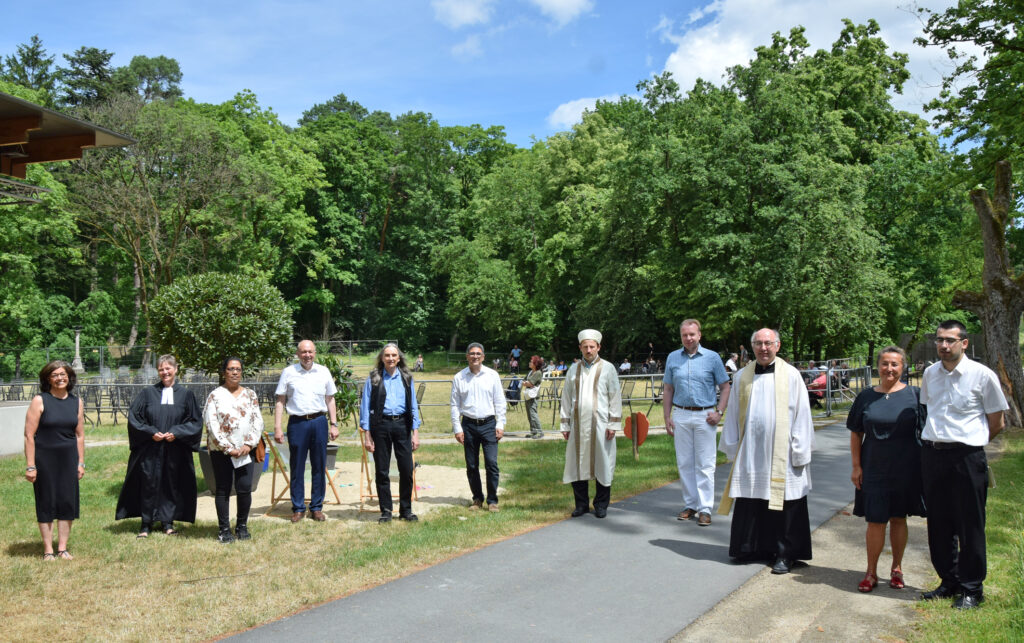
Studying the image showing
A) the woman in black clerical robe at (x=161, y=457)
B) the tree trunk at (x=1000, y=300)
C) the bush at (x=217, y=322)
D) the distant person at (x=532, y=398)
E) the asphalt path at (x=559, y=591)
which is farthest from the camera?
the bush at (x=217, y=322)

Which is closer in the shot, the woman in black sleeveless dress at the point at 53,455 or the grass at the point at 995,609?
the grass at the point at 995,609

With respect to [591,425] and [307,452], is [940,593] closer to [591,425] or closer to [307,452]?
[591,425]

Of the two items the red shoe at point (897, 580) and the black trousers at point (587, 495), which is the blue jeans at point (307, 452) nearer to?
the black trousers at point (587, 495)

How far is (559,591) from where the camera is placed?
5422 mm

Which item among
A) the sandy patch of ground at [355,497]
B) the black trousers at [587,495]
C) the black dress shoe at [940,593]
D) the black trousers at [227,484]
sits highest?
the black trousers at [227,484]

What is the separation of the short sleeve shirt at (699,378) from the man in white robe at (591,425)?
24.8 inches

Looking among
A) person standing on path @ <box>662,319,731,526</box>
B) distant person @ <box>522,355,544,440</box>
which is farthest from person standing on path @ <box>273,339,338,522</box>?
distant person @ <box>522,355,544,440</box>

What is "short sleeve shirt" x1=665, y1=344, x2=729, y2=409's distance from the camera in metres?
7.62

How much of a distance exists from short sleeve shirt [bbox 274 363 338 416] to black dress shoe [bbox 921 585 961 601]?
18.5 feet

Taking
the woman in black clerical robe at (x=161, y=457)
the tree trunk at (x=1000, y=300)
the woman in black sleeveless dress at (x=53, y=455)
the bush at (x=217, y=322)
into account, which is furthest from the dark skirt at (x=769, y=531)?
the bush at (x=217, y=322)

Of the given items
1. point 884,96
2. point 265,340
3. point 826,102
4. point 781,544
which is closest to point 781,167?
point 826,102

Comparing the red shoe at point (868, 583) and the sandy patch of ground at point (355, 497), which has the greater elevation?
the red shoe at point (868, 583)

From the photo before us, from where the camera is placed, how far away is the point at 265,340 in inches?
685

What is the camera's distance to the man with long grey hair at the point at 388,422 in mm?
7805
